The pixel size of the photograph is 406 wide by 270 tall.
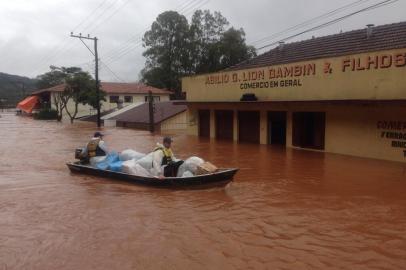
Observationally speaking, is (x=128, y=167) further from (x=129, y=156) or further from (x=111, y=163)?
(x=111, y=163)

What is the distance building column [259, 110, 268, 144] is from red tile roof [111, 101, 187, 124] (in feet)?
33.2

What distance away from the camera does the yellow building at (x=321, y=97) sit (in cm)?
1708

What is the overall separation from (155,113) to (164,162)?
26.5m

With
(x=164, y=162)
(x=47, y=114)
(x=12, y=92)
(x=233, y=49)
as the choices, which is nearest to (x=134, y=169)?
(x=164, y=162)

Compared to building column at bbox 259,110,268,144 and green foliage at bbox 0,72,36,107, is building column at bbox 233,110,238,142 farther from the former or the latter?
green foliage at bbox 0,72,36,107

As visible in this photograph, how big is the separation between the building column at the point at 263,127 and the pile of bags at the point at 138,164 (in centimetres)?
1127

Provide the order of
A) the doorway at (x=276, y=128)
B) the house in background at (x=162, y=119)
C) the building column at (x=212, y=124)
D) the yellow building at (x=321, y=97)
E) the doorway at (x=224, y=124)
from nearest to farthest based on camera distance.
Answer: the yellow building at (x=321, y=97) < the doorway at (x=276, y=128) < the doorway at (x=224, y=124) < the building column at (x=212, y=124) < the house in background at (x=162, y=119)

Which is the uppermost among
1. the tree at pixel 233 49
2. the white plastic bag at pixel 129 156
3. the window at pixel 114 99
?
the tree at pixel 233 49

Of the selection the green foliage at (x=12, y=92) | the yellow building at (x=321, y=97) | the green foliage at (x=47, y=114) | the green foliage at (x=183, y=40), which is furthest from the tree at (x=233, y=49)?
the green foliage at (x=12, y=92)

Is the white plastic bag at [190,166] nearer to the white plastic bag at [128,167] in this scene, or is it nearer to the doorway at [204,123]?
the white plastic bag at [128,167]

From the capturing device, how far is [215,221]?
9469 mm

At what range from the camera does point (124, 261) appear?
285 inches

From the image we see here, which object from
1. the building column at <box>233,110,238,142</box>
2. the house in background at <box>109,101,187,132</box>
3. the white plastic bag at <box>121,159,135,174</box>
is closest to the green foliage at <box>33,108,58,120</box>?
the house in background at <box>109,101,187,132</box>

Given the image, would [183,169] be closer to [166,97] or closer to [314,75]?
[314,75]
